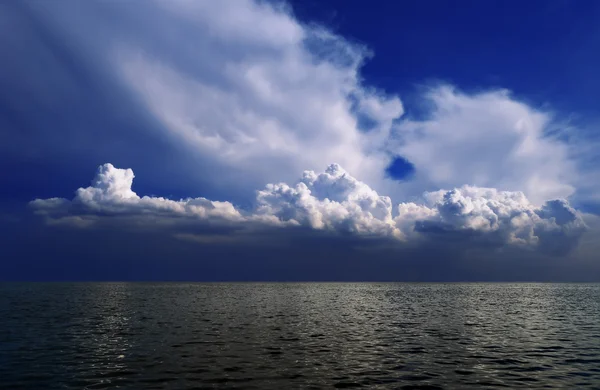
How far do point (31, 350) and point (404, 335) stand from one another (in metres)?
38.3

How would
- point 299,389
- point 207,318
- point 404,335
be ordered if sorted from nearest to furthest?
point 299,389 → point 404,335 → point 207,318

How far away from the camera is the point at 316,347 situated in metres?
40.2

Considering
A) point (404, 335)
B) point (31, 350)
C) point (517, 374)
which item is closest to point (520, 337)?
point (404, 335)

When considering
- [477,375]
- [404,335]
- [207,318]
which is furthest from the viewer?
[207,318]

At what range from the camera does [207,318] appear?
66.4 m

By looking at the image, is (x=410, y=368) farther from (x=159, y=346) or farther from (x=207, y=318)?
(x=207, y=318)

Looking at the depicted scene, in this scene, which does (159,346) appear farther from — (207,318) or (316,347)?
(207,318)

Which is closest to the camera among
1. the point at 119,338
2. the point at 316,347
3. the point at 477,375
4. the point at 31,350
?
the point at 477,375

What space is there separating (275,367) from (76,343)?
2309 cm

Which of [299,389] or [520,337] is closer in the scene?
[299,389]

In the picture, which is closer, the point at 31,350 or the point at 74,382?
the point at 74,382

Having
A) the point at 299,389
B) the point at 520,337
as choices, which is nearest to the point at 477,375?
the point at 299,389

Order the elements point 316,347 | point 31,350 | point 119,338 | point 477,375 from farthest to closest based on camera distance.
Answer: point 119,338 < point 316,347 < point 31,350 < point 477,375

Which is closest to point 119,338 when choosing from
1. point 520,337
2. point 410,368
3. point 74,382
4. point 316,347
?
point 74,382
